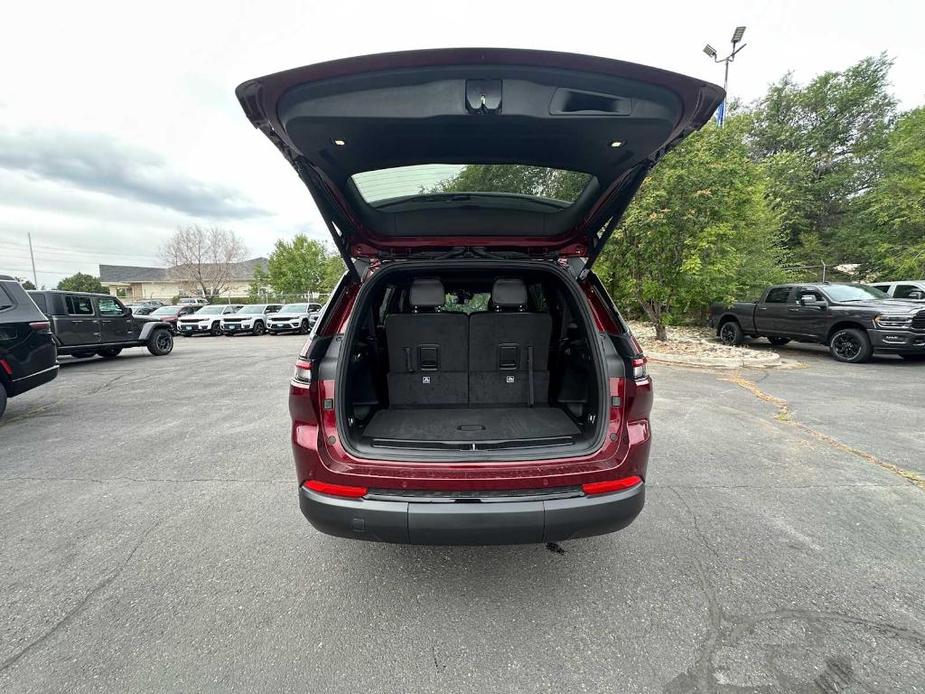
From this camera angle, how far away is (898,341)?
723 centimetres

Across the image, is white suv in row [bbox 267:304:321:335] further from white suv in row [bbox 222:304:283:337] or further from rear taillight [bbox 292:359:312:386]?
rear taillight [bbox 292:359:312:386]

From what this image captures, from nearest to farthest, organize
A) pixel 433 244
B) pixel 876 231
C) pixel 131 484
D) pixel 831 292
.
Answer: pixel 433 244 < pixel 131 484 < pixel 831 292 < pixel 876 231

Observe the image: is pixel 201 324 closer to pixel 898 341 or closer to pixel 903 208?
pixel 898 341

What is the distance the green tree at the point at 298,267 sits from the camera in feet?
116

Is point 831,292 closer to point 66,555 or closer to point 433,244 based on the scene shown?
point 433,244

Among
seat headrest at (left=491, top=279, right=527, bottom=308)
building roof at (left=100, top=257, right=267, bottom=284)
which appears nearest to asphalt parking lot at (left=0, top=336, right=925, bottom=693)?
seat headrest at (left=491, top=279, right=527, bottom=308)

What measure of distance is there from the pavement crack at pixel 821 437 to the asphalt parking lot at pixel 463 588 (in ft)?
0.13

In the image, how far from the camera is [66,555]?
2.25 m

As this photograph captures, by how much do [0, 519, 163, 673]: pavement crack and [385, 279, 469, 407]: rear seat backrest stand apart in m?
1.77

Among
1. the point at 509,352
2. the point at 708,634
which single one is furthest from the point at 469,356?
the point at 708,634

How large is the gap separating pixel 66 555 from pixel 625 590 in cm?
315

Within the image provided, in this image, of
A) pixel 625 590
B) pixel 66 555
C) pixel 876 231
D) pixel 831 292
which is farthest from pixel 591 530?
pixel 876 231

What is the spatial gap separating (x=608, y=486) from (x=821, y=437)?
3.78 meters

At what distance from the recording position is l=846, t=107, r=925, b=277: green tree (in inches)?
492
